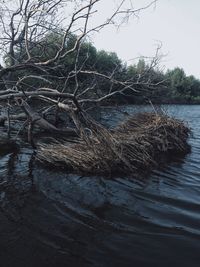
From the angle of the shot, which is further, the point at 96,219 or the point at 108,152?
the point at 108,152

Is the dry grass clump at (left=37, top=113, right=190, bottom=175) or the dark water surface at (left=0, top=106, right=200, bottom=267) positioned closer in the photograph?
the dark water surface at (left=0, top=106, right=200, bottom=267)

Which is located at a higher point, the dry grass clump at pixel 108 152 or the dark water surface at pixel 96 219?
the dry grass clump at pixel 108 152

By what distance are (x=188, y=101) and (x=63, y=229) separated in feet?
173

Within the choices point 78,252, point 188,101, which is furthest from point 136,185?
point 188,101

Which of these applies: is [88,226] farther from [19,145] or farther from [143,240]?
[19,145]

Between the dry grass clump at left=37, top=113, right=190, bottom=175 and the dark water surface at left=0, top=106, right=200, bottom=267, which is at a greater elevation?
the dry grass clump at left=37, top=113, right=190, bottom=175

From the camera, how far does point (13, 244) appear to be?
17.4 ft

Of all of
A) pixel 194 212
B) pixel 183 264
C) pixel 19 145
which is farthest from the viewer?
pixel 19 145

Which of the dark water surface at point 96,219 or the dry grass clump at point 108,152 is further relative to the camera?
the dry grass clump at point 108,152

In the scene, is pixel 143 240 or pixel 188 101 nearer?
pixel 143 240

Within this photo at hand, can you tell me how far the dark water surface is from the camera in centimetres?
516

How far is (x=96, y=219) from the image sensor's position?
6.43 m

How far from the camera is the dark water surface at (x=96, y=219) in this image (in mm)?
5160

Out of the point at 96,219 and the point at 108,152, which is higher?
the point at 108,152
